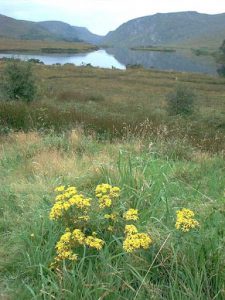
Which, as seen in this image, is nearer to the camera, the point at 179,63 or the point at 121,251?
the point at 121,251

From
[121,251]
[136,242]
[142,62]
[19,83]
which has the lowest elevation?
[142,62]

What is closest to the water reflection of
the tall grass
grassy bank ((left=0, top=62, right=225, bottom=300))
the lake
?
the lake

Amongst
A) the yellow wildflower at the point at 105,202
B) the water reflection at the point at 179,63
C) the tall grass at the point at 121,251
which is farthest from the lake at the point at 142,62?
the yellow wildflower at the point at 105,202

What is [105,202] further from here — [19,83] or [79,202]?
[19,83]

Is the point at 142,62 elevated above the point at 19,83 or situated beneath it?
situated beneath

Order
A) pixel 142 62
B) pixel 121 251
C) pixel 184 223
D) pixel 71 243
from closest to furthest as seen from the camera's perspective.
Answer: pixel 184 223 < pixel 71 243 < pixel 121 251 < pixel 142 62

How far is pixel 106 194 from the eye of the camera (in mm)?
3549

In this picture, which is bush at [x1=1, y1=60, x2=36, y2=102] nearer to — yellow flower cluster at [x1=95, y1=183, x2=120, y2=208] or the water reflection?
yellow flower cluster at [x1=95, y1=183, x2=120, y2=208]

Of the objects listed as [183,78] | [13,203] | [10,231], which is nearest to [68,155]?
[13,203]

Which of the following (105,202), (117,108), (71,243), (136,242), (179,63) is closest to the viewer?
(136,242)

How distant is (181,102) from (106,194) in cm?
2787

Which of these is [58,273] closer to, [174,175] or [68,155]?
[174,175]

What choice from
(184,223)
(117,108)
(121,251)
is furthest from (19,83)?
(184,223)

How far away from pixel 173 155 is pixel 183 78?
61.9 m
